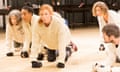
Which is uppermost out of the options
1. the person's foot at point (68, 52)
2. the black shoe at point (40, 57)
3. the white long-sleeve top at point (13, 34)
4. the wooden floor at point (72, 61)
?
the white long-sleeve top at point (13, 34)

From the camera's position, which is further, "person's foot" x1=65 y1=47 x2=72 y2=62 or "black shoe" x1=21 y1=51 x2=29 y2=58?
"black shoe" x1=21 y1=51 x2=29 y2=58

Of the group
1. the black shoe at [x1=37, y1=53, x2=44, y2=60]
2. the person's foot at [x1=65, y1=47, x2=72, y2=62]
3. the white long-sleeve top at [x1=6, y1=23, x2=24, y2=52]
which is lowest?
the black shoe at [x1=37, y1=53, x2=44, y2=60]

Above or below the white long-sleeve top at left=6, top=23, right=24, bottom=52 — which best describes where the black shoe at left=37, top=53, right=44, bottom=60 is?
below

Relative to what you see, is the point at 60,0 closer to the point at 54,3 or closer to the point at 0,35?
the point at 54,3

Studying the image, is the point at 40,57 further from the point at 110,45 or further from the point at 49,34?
the point at 110,45

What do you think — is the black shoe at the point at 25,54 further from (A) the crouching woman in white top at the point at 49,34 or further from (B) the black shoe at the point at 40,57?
(A) the crouching woman in white top at the point at 49,34

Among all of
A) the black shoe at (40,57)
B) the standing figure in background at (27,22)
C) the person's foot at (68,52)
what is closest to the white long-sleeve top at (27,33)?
the standing figure in background at (27,22)

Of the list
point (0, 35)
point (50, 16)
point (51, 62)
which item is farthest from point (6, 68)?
point (0, 35)

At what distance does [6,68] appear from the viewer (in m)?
3.01

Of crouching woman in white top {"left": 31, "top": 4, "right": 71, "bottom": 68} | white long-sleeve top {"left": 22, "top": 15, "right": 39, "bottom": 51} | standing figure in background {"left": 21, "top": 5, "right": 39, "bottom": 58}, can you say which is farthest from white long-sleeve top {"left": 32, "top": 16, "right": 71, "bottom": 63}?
white long-sleeve top {"left": 22, "top": 15, "right": 39, "bottom": 51}

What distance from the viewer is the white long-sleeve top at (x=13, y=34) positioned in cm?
350

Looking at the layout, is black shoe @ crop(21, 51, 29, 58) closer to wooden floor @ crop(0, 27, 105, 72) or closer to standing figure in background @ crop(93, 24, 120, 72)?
wooden floor @ crop(0, 27, 105, 72)

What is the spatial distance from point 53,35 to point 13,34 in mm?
769

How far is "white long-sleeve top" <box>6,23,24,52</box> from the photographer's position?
350 centimetres
